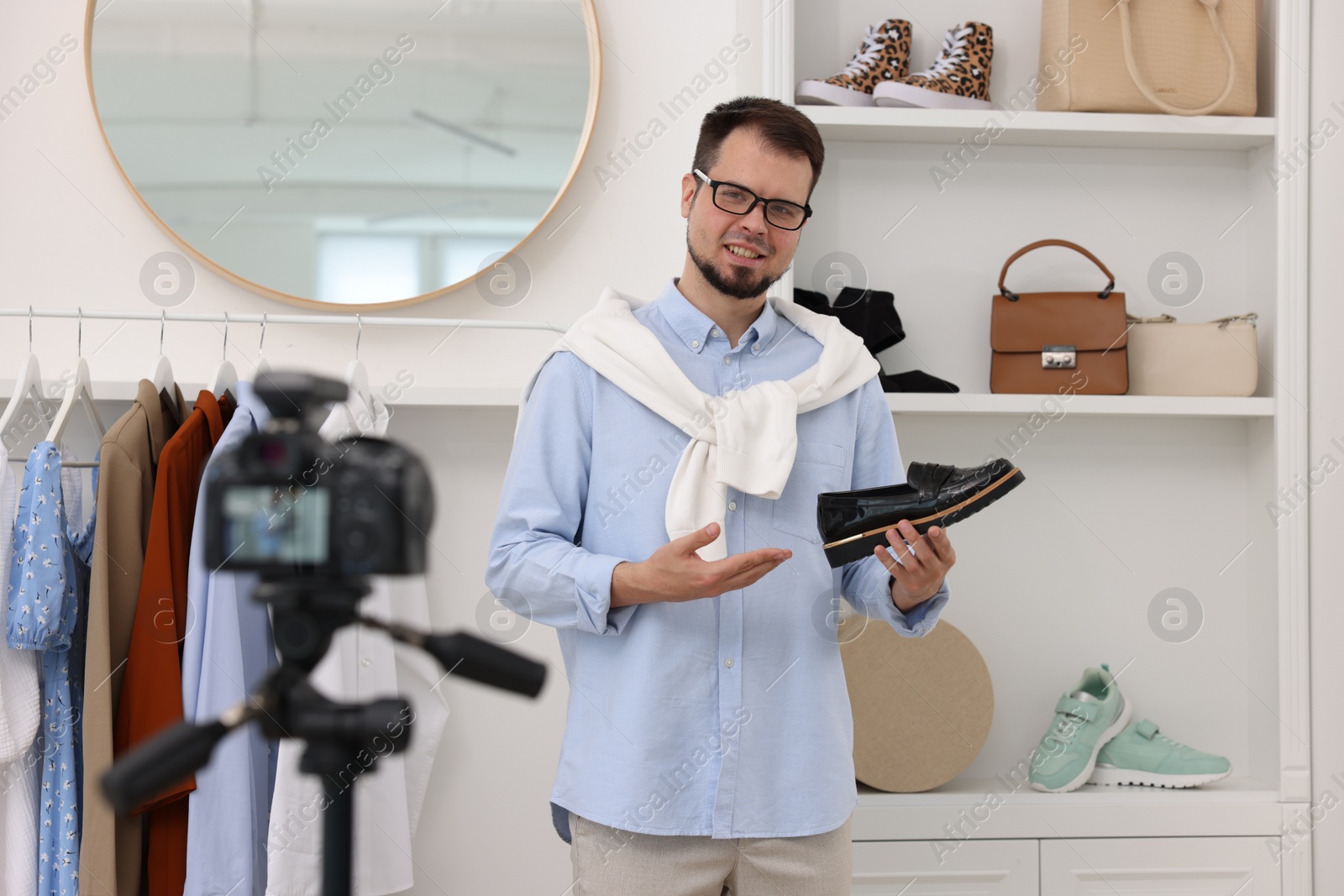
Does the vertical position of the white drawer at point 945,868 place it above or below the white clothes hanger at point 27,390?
below

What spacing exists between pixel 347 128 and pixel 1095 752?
6.19 ft

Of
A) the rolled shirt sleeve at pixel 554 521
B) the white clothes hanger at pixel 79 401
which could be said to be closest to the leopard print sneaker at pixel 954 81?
the rolled shirt sleeve at pixel 554 521

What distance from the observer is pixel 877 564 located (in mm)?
1403

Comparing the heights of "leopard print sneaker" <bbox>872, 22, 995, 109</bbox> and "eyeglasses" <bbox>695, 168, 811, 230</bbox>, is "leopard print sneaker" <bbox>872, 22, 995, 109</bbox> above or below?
above

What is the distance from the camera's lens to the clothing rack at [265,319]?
5.97 ft

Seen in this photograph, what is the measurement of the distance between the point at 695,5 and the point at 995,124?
2.10 ft

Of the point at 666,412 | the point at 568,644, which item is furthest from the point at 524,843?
the point at 666,412

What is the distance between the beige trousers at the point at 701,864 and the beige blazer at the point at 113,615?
0.77 meters

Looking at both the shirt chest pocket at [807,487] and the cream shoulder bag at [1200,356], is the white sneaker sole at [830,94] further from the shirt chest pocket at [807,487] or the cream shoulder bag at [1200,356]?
the shirt chest pocket at [807,487]

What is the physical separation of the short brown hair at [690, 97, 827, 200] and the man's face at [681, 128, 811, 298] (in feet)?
0.04

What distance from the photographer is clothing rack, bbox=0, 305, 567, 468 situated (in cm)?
182

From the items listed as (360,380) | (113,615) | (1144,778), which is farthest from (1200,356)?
(113,615)

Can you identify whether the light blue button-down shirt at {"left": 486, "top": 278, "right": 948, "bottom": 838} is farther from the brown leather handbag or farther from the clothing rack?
the brown leather handbag

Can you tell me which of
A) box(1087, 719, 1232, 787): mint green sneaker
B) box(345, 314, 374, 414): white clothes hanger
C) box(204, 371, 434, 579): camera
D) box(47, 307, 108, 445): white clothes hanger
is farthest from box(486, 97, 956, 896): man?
box(1087, 719, 1232, 787): mint green sneaker
